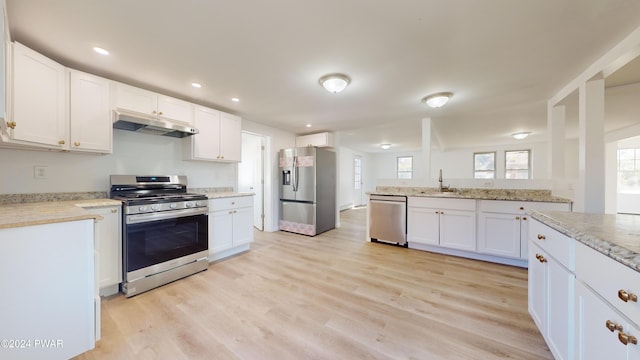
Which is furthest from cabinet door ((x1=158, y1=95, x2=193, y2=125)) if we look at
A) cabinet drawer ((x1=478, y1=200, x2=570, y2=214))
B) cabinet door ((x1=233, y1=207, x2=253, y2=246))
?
cabinet drawer ((x1=478, y1=200, x2=570, y2=214))

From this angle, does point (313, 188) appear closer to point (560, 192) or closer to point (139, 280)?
point (139, 280)

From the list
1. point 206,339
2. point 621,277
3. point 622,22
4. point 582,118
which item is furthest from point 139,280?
point 582,118

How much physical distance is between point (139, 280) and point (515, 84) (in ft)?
15.0

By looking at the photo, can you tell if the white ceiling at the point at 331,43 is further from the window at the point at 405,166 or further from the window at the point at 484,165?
the window at the point at 405,166

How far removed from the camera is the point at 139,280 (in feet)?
6.96

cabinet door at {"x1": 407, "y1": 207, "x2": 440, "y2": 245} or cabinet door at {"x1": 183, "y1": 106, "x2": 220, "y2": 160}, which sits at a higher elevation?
cabinet door at {"x1": 183, "y1": 106, "x2": 220, "y2": 160}

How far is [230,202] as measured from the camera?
3.04 metres

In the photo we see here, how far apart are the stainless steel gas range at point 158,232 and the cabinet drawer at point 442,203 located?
9.87ft

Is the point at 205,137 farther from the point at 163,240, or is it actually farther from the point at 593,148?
the point at 593,148

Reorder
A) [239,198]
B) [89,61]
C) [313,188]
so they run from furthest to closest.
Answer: [313,188]
[239,198]
[89,61]

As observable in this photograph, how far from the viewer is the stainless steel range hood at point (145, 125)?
2.24 m

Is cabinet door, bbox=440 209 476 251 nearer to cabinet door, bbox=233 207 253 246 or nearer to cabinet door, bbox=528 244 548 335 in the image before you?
cabinet door, bbox=528 244 548 335

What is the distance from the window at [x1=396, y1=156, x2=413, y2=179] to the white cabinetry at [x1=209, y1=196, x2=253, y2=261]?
7.22 metres

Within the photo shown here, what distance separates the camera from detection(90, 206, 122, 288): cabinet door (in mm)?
1960
